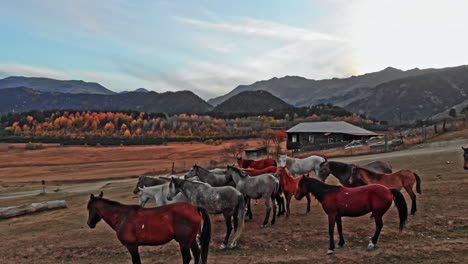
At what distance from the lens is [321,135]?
48.2 meters

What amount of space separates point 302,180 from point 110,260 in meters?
5.65

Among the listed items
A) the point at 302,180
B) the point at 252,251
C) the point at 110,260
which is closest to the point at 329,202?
the point at 302,180

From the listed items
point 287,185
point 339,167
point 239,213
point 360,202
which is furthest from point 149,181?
point 360,202

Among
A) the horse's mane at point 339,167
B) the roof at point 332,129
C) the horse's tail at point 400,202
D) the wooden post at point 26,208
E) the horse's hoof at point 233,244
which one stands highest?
the roof at point 332,129

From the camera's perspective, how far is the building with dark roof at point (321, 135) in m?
47.2

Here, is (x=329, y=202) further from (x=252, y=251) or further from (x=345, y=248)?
(x=252, y=251)

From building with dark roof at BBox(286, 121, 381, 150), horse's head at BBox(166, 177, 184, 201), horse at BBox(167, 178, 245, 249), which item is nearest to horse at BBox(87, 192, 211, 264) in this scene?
horse at BBox(167, 178, 245, 249)

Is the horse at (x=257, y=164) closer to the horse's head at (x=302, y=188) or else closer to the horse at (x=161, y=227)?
the horse's head at (x=302, y=188)

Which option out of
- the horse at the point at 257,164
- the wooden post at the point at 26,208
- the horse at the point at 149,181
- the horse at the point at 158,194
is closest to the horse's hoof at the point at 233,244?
the horse at the point at 158,194

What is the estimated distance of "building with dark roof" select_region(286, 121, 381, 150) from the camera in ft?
155

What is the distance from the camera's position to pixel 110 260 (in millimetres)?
8031

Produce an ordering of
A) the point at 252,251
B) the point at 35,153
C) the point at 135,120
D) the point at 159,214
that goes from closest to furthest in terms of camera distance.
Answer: the point at 159,214
the point at 252,251
the point at 35,153
the point at 135,120

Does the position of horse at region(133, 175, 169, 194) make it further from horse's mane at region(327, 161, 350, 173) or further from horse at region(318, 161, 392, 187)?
horse's mane at region(327, 161, 350, 173)

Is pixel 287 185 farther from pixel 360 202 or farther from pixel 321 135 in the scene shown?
pixel 321 135
